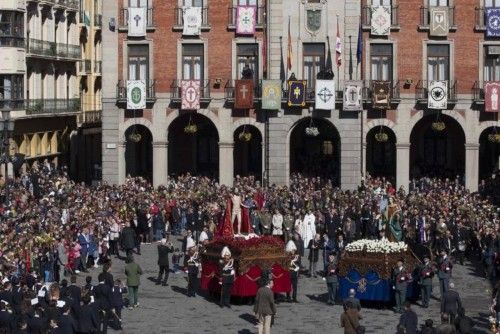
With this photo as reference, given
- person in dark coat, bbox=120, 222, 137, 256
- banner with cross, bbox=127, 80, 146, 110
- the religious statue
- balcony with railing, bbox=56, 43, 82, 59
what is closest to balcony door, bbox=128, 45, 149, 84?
banner with cross, bbox=127, 80, 146, 110

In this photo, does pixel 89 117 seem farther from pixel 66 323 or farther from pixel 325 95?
pixel 66 323

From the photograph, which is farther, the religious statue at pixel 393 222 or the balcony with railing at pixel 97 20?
the balcony with railing at pixel 97 20

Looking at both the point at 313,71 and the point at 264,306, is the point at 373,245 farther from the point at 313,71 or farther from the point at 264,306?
the point at 313,71

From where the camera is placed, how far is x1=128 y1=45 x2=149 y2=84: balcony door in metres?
69.9

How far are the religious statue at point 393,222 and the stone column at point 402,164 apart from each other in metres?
13.7

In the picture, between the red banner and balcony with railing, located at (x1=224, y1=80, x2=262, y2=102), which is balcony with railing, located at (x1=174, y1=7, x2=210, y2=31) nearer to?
balcony with railing, located at (x1=224, y1=80, x2=262, y2=102)

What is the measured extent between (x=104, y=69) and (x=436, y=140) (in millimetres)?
18086

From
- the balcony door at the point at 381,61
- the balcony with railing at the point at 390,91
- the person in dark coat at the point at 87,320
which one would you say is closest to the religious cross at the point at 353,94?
the balcony with railing at the point at 390,91

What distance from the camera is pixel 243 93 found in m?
68.4

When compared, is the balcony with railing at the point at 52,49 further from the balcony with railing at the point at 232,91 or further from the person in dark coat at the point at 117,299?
the person in dark coat at the point at 117,299

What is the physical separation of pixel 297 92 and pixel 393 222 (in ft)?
56.0

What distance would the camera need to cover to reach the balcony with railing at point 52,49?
73.5m

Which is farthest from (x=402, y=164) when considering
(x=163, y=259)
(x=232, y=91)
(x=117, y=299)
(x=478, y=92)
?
(x=117, y=299)

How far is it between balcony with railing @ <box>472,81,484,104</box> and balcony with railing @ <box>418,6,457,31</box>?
2.96m
